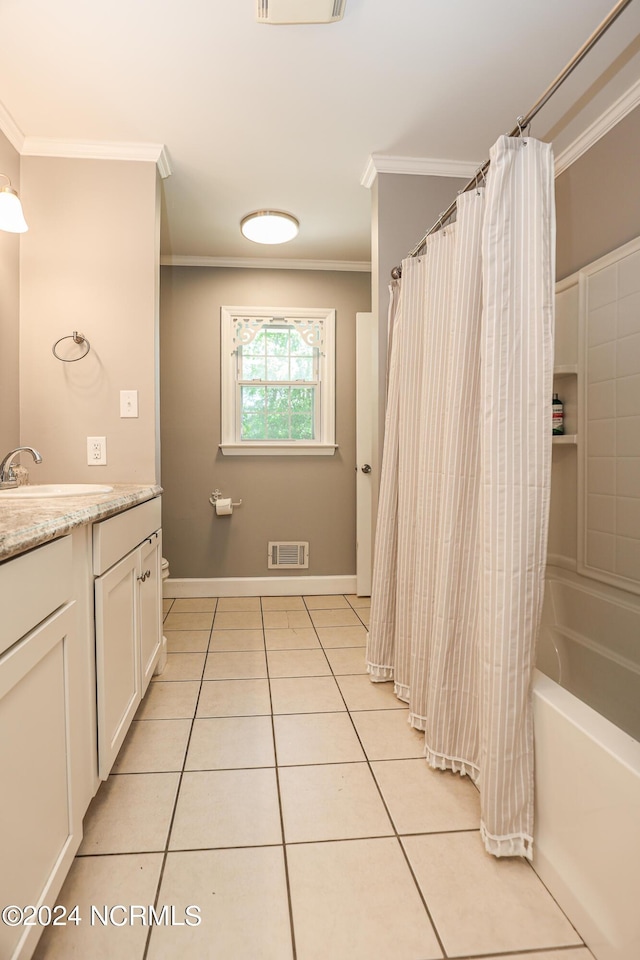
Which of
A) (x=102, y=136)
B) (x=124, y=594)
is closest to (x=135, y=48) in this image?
A: (x=102, y=136)

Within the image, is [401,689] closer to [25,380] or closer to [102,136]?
[25,380]

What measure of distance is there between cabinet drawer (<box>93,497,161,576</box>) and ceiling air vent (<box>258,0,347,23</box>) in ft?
5.28

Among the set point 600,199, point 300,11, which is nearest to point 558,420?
point 600,199

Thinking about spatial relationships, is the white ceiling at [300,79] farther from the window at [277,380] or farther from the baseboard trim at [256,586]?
the baseboard trim at [256,586]

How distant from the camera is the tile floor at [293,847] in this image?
996mm

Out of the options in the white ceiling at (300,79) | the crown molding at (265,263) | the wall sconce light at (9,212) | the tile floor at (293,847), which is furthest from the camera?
the crown molding at (265,263)

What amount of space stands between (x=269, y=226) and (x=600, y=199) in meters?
1.70

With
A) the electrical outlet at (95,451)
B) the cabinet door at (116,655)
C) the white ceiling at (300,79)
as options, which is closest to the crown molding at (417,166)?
the white ceiling at (300,79)

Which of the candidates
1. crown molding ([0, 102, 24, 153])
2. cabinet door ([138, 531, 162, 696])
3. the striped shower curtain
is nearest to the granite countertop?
cabinet door ([138, 531, 162, 696])

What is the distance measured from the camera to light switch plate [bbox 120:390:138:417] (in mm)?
2223

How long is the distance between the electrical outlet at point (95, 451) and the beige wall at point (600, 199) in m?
2.26

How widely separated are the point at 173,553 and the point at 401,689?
6.73 feet

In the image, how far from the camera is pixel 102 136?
84.4 inches

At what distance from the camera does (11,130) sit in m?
2.05
